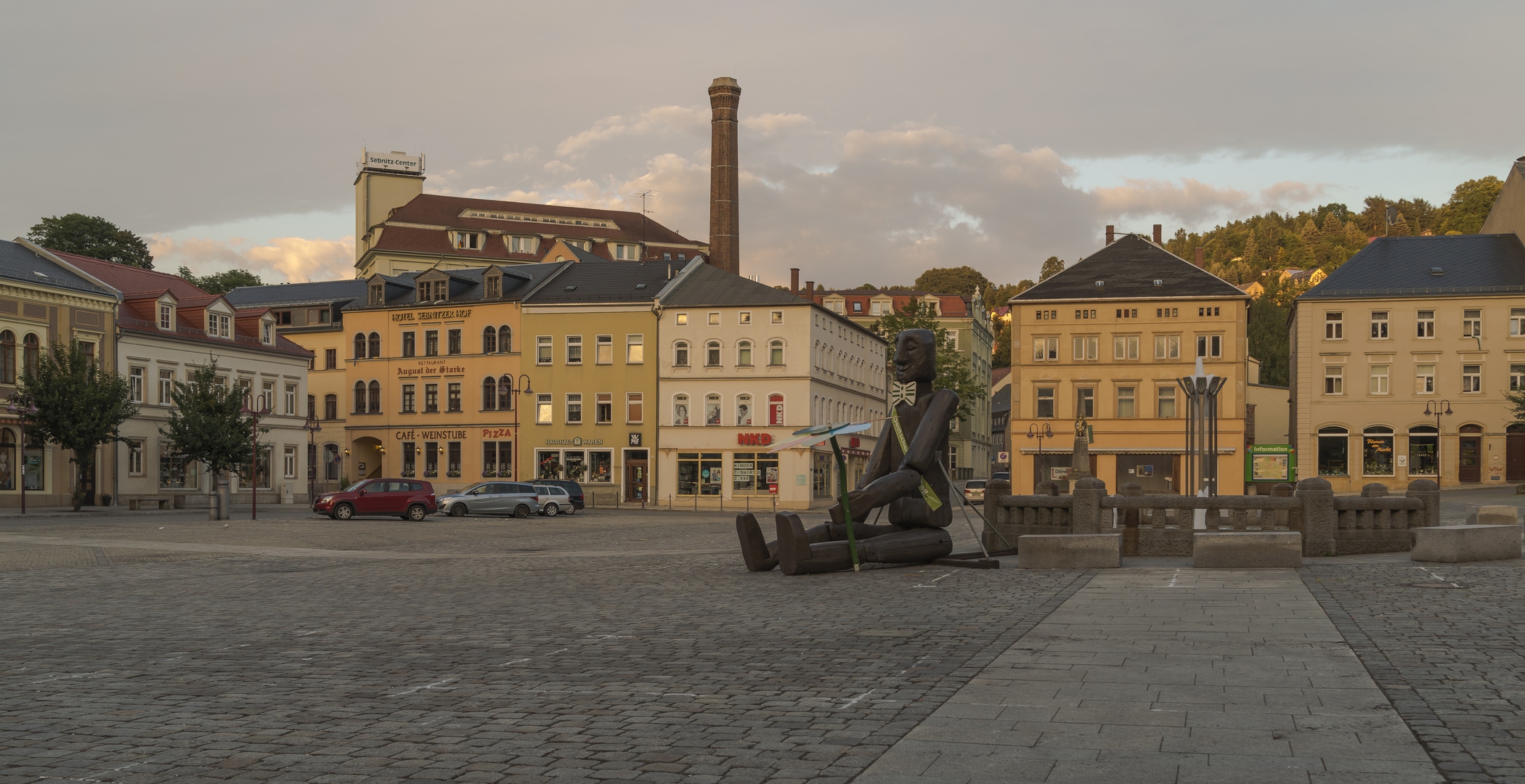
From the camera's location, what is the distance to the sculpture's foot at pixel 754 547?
60.3ft

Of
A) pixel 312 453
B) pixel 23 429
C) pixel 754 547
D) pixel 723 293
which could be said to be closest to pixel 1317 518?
pixel 754 547

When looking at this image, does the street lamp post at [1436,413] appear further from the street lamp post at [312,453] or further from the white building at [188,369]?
the white building at [188,369]

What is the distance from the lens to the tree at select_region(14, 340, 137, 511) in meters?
45.9

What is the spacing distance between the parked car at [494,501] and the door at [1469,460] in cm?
4274

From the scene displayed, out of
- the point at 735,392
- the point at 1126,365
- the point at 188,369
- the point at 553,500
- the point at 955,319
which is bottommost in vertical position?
the point at 553,500

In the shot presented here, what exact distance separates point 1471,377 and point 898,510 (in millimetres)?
53524

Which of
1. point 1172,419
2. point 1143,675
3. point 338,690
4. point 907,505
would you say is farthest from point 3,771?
point 1172,419

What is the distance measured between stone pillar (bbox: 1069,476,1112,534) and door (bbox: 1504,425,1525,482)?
49170mm

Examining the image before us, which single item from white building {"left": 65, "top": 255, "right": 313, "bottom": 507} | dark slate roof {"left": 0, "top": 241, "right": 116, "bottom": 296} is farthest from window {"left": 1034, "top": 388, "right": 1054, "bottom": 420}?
dark slate roof {"left": 0, "top": 241, "right": 116, "bottom": 296}

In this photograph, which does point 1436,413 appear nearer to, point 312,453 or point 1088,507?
point 1088,507

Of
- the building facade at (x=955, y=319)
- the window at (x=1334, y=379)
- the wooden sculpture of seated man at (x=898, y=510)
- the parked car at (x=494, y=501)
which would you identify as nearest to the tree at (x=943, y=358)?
the building facade at (x=955, y=319)

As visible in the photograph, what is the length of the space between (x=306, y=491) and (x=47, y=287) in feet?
57.4

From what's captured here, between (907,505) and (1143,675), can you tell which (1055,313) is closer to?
(907,505)

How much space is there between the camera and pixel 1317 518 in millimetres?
20031
